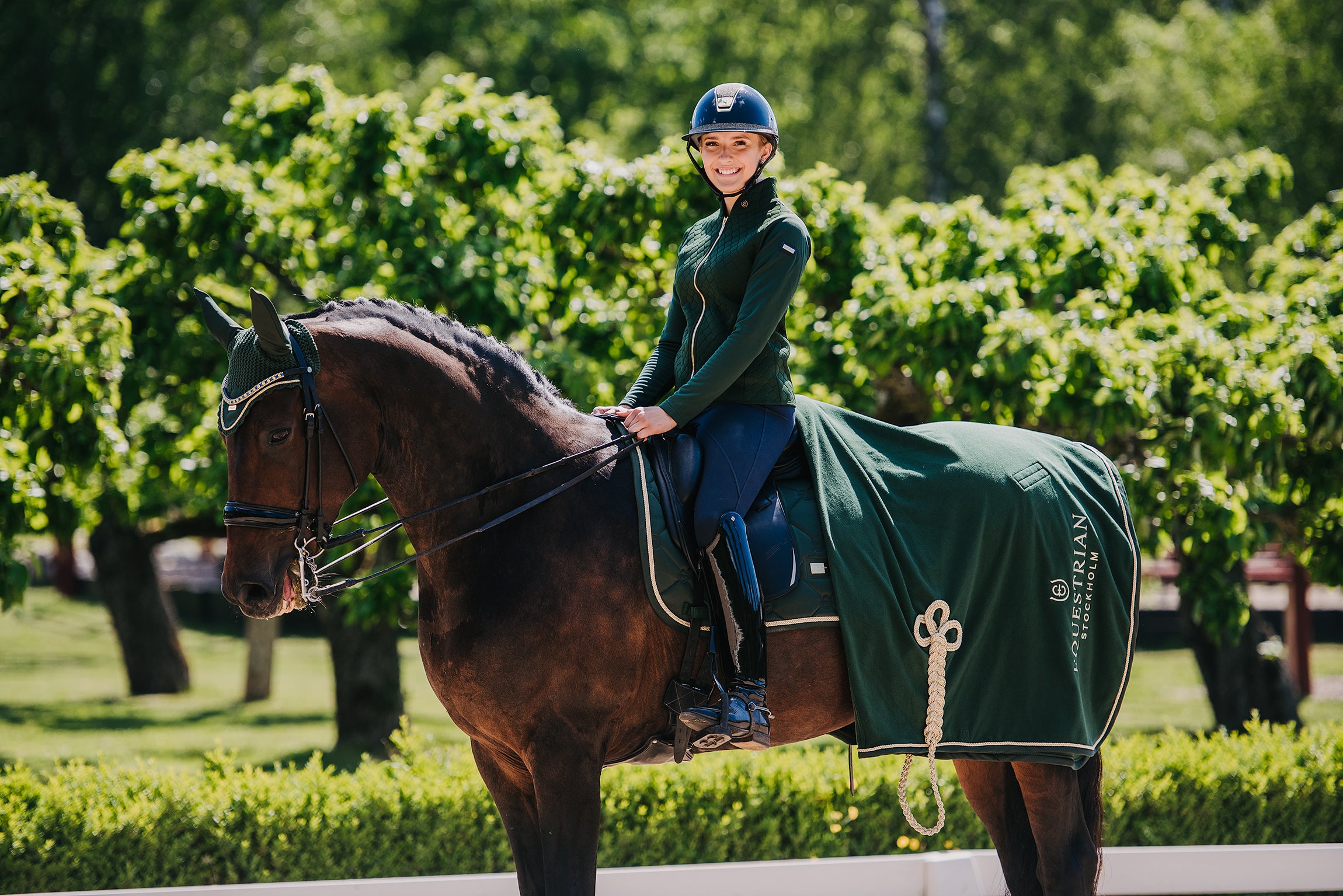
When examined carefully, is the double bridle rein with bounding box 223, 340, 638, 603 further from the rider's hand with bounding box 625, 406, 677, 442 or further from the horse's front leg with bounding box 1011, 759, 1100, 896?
the horse's front leg with bounding box 1011, 759, 1100, 896

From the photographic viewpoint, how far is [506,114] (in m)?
7.53

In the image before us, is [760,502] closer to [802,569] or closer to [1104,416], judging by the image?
[802,569]

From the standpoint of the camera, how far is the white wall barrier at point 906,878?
5.26 metres

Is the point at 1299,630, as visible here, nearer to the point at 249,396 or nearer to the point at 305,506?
the point at 305,506

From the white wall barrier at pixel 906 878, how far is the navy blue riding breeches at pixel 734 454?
2.56 meters

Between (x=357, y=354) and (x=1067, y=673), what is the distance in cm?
265

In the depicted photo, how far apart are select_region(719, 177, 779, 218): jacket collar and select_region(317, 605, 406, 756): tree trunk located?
752cm

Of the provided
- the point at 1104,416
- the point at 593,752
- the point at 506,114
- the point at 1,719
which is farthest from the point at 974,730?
the point at 1,719

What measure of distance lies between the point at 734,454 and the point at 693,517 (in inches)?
10.0

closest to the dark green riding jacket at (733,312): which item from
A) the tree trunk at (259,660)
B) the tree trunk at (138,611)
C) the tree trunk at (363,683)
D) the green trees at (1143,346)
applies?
the green trees at (1143,346)

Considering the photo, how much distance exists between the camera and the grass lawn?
37.9 feet

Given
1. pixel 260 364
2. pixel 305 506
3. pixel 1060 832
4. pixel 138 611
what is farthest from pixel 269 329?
pixel 138 611

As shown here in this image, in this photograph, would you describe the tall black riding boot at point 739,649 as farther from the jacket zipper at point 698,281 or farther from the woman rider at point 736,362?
the jacket zipper at point 698,281

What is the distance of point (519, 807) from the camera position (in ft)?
12.2
